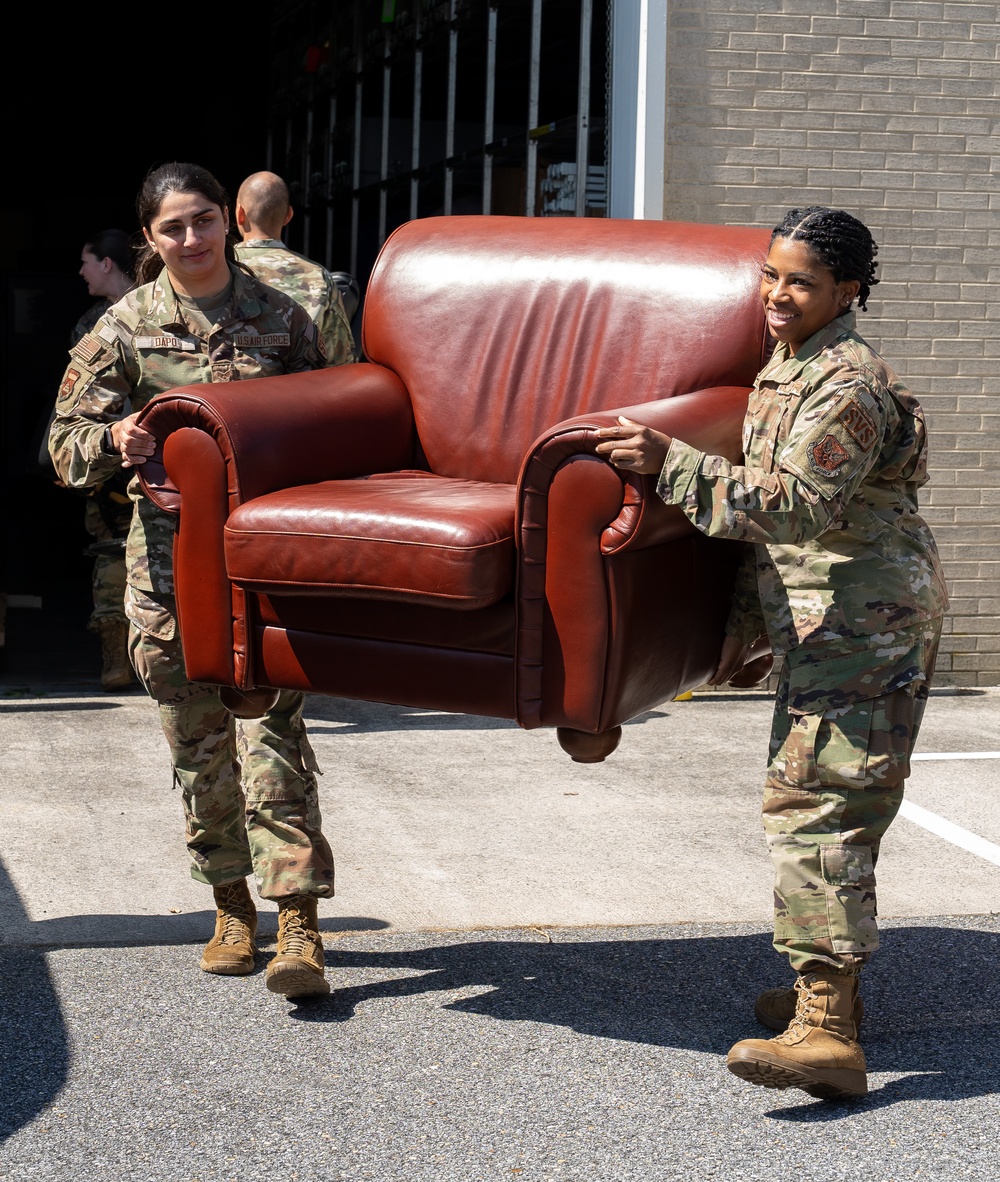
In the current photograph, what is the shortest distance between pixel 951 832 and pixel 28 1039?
2.69 meters

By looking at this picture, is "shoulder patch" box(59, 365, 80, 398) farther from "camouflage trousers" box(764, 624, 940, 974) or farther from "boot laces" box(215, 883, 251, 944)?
"camouflage trousers" box(764, 624, 940, 974)

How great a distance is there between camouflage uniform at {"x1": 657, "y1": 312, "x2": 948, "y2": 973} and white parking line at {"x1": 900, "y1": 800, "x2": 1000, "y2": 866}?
1550 millimetres

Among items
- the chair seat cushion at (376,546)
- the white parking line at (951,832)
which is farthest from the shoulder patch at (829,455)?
the white parking line at (951,832)

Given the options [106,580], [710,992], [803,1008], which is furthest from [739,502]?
[106,580]

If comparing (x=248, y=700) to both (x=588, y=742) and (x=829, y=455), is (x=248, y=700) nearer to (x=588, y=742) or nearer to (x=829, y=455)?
(x=588, y=742)

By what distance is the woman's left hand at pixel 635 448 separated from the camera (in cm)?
272

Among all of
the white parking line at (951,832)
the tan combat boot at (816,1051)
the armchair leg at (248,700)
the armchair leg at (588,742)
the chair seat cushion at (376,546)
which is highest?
the chair seat cushion at (376,546)

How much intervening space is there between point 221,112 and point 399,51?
5.19 meters

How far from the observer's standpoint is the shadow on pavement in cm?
303

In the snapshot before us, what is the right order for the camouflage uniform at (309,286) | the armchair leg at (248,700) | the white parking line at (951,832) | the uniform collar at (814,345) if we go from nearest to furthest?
1. the uniform collar at (814,345)
2. the armchair leg at (248,700)
3. the white parking line at (951,832)
4. the camouflage uniform at (309,286)

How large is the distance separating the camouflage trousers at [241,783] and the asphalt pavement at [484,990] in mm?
233

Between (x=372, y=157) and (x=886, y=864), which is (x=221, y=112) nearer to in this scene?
(x=372, y=157)

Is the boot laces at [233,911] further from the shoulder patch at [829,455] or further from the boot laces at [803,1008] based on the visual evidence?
the shoulder patch at [829,455]

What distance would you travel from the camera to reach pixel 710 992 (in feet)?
11.0
